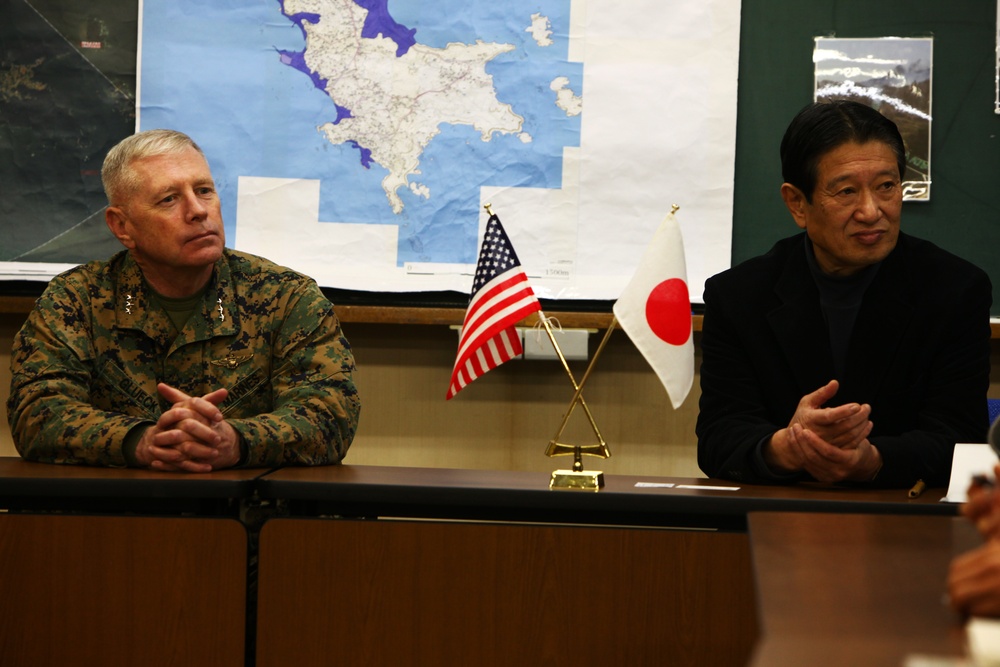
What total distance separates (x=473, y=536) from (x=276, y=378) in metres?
0.87

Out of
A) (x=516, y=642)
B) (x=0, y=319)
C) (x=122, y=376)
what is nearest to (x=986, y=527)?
(x=516, y=642)

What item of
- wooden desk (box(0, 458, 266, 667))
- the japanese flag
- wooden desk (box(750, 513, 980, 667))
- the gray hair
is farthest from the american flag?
wooden desk (box(750, 513, 980, 667))

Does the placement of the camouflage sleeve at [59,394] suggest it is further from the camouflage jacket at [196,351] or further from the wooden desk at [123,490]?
the wooden desk at [123,490]

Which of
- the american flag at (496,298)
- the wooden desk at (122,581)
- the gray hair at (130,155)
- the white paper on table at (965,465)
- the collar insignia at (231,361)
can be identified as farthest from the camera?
the gray hair at (130,155)

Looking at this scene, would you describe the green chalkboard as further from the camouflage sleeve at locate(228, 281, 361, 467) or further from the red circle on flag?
the camouflage sleeve at locate(228, 281, 361, 467)

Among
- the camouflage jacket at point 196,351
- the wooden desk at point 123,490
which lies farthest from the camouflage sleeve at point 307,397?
the wooden desk at point 123,490

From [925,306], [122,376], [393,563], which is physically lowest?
[393,563]

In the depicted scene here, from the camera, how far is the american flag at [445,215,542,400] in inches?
93.0

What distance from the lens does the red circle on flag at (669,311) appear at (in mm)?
2420

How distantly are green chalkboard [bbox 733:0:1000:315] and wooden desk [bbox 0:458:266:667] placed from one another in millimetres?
1971

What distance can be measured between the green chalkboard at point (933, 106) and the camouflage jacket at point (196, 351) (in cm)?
142

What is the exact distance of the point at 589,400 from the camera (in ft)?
11.2

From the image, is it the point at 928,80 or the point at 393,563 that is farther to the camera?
the point at 928,80

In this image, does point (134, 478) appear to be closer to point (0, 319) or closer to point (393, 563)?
point (393, 563)
